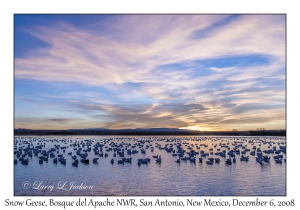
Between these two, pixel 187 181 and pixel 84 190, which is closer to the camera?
pixel 84 190

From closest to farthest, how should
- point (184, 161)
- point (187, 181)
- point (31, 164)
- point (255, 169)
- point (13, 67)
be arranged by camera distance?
point (13, 67) < point (187, 181) < point (255, 169) < point (31, 164) < point (184, 161)

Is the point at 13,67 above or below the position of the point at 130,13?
below

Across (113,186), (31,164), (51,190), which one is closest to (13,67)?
(51,190)

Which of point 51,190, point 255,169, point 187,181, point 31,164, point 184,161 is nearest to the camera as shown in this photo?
point 51,190

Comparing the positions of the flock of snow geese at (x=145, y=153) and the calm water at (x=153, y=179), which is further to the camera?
the flock of snow geese at (x=145, y=153)

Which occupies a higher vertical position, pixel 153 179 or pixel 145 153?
pixel 153 179

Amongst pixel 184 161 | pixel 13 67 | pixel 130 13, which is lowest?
pixel 184 161

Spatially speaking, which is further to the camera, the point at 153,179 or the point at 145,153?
the point at 145,153

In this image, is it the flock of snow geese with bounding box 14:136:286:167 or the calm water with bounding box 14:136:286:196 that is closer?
the calm water with bounding box 14:136:286:196
